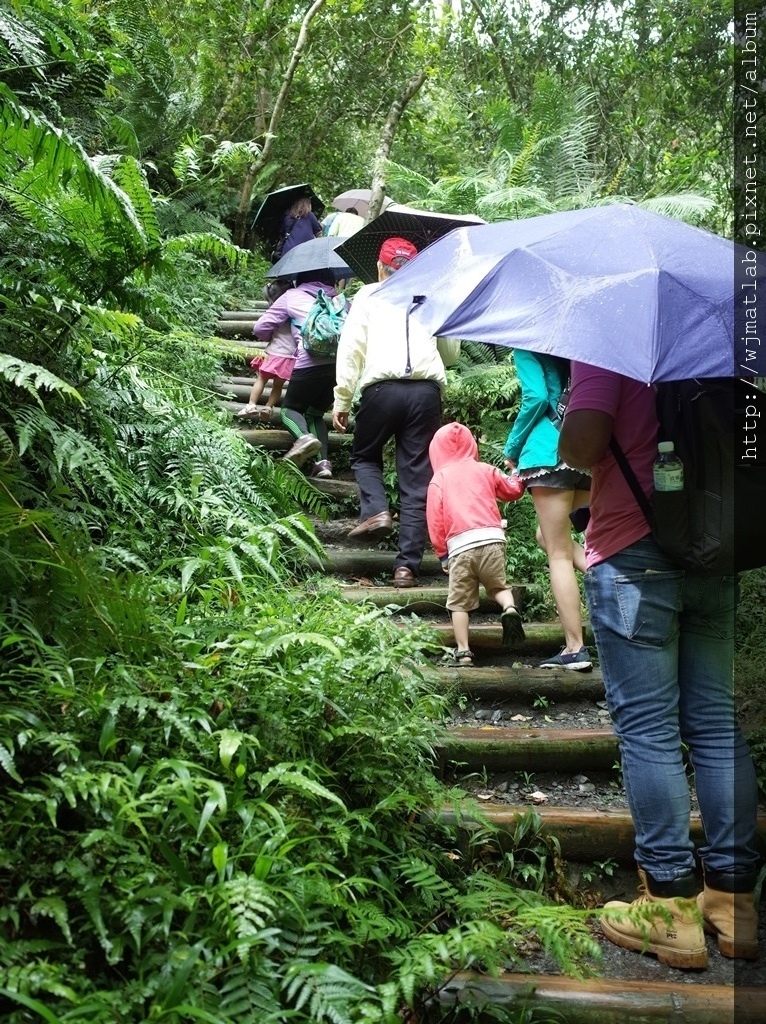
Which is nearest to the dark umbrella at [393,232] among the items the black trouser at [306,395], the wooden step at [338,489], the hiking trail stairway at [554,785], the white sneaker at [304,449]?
the black trouser at [306,395]

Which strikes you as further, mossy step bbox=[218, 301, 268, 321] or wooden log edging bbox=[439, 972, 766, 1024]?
mossy step bbox=[218, 301, 268, 321]

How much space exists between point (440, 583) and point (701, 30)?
22.6ft

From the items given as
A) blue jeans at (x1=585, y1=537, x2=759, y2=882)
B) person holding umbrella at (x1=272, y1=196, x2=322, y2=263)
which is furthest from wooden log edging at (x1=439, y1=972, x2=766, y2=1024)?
person holding umbrella at (x1=272, y1=196, x2=322, y2=263)

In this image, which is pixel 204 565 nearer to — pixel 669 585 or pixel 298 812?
pixel 298 812

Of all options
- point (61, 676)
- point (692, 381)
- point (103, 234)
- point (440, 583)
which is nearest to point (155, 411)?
point (103, 234)

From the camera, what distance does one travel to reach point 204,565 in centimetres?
404

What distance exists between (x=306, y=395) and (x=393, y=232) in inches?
53.4

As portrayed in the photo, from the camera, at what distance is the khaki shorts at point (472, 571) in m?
4.79

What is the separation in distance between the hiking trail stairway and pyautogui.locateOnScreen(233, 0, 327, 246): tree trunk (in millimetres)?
6697

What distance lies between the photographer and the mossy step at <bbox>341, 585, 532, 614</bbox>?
208 inches

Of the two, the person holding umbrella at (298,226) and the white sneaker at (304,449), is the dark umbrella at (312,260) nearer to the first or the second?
the person holding umbrella at (298,226)

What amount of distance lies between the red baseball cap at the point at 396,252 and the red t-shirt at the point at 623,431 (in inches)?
120

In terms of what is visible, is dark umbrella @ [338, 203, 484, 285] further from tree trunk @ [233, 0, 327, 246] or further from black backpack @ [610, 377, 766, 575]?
tree trunk @ [233, 0, 327, 246]

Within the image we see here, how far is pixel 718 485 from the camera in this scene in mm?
2805
